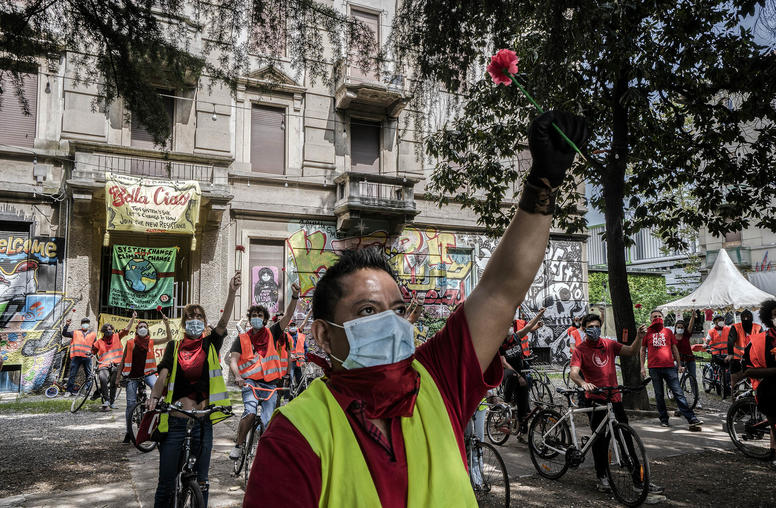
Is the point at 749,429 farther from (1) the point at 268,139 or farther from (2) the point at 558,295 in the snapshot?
(1) the point at 268,139

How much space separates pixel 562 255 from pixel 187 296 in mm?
13417

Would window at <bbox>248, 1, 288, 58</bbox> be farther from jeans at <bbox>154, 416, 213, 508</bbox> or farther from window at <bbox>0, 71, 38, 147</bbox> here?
window at <bbox>0, 71, 38, 147</bbox>

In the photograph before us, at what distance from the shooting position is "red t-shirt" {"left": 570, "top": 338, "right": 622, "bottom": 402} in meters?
6.80

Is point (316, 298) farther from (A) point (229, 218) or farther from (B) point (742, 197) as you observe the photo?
(A) point (229, 218)

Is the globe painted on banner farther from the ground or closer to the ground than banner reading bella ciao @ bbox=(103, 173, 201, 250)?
closer to the ground

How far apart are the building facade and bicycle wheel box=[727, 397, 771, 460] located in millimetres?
8717

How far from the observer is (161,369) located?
5.29m

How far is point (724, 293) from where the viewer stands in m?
17.0

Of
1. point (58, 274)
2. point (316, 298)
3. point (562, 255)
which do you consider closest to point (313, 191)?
point (58, 274)

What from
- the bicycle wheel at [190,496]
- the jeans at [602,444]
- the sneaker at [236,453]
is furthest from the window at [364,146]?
the bicycle wheel at [190,496]

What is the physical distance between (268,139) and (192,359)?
42.1ft

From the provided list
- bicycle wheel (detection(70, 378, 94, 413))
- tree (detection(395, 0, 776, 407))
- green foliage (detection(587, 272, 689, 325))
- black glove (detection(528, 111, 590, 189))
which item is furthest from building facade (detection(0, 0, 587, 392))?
black glove (detection(528, 111, 590, 189))

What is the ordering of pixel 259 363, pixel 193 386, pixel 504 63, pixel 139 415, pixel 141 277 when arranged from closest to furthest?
pixel 504 63
pixel 193 386
pixel 259 363
pixel 139 415
pixel 141 277

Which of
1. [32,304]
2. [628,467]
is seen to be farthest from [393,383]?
[32,304]
